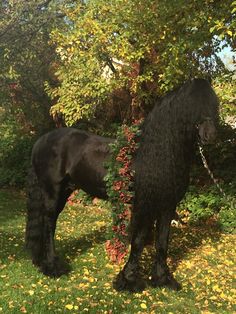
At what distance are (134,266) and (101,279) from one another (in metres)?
0.62

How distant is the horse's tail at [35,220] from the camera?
19.4 ft

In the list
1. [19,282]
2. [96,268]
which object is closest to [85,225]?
[96,268]

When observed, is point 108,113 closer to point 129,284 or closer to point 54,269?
point 54,269

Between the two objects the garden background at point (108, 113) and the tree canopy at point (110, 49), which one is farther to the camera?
the tree canopy at point (110, 49)

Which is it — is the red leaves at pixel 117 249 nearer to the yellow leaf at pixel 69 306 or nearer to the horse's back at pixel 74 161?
the horse's back at pixel 74 161

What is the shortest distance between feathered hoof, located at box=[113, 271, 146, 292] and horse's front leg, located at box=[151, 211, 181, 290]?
0.85 ft

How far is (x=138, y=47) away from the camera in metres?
9.75

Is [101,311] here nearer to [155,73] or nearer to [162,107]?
[162,107]

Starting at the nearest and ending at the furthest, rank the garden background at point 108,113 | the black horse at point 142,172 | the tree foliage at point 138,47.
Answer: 1. the black horse at point 142,172
2. the garden background at point 108,113
3. the tree foliage at point 138,47

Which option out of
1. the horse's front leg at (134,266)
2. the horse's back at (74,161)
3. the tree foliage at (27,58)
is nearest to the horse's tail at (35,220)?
the horse's back at (74,161)

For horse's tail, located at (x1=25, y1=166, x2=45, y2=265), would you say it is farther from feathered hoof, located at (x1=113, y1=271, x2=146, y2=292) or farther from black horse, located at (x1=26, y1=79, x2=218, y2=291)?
feathered hoof, located at (x1=113, y1=271, x2=146, y2=292)

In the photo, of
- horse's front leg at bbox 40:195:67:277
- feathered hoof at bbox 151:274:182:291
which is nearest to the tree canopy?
horse's front leg at bbox 40:195:67:277

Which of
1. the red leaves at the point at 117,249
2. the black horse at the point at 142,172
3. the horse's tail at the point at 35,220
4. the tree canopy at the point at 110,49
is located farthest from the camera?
the tree canopy at the point at 110,49

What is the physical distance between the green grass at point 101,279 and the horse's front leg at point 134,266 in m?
0.12
